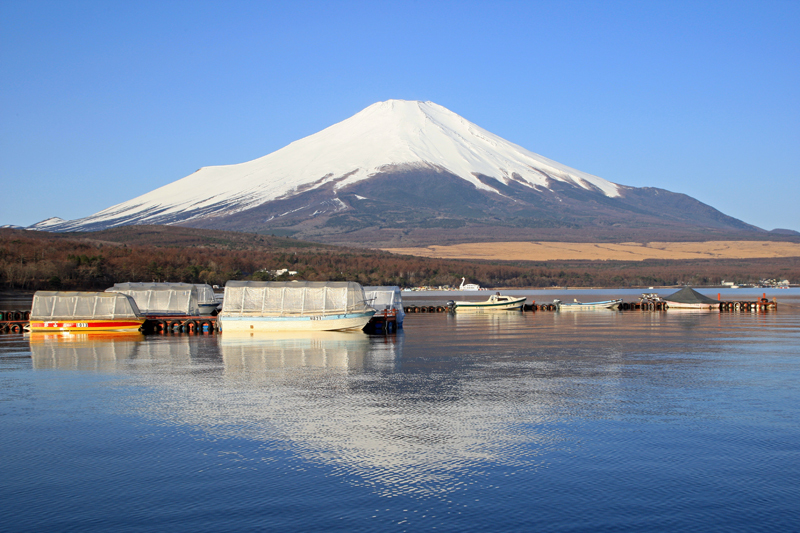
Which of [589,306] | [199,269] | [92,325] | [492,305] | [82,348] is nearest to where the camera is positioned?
[82,348]

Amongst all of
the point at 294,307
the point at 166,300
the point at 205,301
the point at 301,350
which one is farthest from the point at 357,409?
the point at 205,301

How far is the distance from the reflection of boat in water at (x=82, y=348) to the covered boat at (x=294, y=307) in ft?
20.8

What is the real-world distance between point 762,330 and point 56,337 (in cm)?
4721

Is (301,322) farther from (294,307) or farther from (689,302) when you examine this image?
(689,302)

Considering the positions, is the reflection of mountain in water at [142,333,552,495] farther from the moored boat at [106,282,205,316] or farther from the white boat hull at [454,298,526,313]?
the white boat hull at [454,298,526,313]

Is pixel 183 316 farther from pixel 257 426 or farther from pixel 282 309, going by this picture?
pixel 257 426

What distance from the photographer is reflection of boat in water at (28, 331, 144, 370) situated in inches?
1315

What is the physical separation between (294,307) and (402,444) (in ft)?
106

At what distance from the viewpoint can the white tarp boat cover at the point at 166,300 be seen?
194ft

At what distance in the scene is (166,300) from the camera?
196ft

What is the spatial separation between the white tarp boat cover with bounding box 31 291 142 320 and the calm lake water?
1903 cm

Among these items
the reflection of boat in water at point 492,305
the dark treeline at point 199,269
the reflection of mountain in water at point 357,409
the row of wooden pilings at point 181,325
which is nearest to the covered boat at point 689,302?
the reflection of boat in water at point 492,305

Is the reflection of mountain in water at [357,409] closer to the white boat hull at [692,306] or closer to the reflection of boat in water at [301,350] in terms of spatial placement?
the reflection of boat in water at [301,350]

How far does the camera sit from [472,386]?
25453 mm
